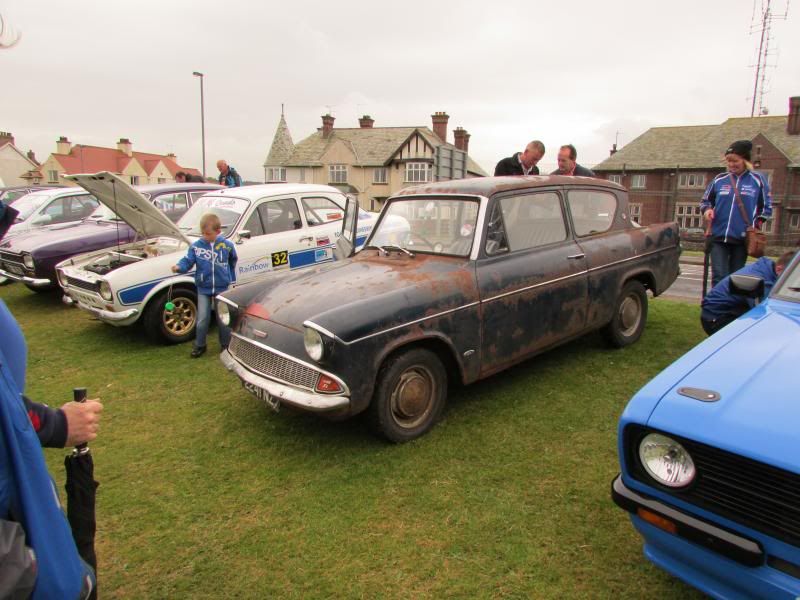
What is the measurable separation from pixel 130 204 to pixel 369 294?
4.69 m

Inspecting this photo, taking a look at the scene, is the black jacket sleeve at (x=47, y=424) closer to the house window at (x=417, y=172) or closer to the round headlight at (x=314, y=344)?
the round headlight at (x=314, y=344)

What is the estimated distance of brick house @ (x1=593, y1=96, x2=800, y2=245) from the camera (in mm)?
39562

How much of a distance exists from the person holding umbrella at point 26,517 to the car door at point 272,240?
5299 millimetres

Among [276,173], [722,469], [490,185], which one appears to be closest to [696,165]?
[276,173]

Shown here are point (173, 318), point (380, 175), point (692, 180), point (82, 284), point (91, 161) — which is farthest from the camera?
point (91, 161)

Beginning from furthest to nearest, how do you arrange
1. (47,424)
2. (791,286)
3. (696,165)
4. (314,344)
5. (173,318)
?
(696,165) → (173,318) → (314,344) → (791,286) → (47,424)

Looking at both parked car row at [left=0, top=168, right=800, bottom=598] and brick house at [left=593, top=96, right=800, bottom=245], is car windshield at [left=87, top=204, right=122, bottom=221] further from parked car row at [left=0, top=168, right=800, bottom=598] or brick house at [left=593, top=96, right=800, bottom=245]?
brick house at [left=593, top=96, right=800, bottom=245]

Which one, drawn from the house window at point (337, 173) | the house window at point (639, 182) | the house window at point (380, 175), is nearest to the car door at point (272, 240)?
the house window at point (380, 175)

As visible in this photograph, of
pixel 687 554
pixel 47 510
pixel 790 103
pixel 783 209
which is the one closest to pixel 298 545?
pixel 47 510

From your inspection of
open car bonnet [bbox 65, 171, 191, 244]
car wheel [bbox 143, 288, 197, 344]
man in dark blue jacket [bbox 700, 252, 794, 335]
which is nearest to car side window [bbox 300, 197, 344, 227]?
open car bonnet [bbox 65, 171, 191, 244]

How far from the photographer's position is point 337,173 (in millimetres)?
49375

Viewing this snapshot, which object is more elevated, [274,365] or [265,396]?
[274,365]

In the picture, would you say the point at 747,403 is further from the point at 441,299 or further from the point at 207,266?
the point at 207,266

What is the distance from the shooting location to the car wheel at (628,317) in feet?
17.2
